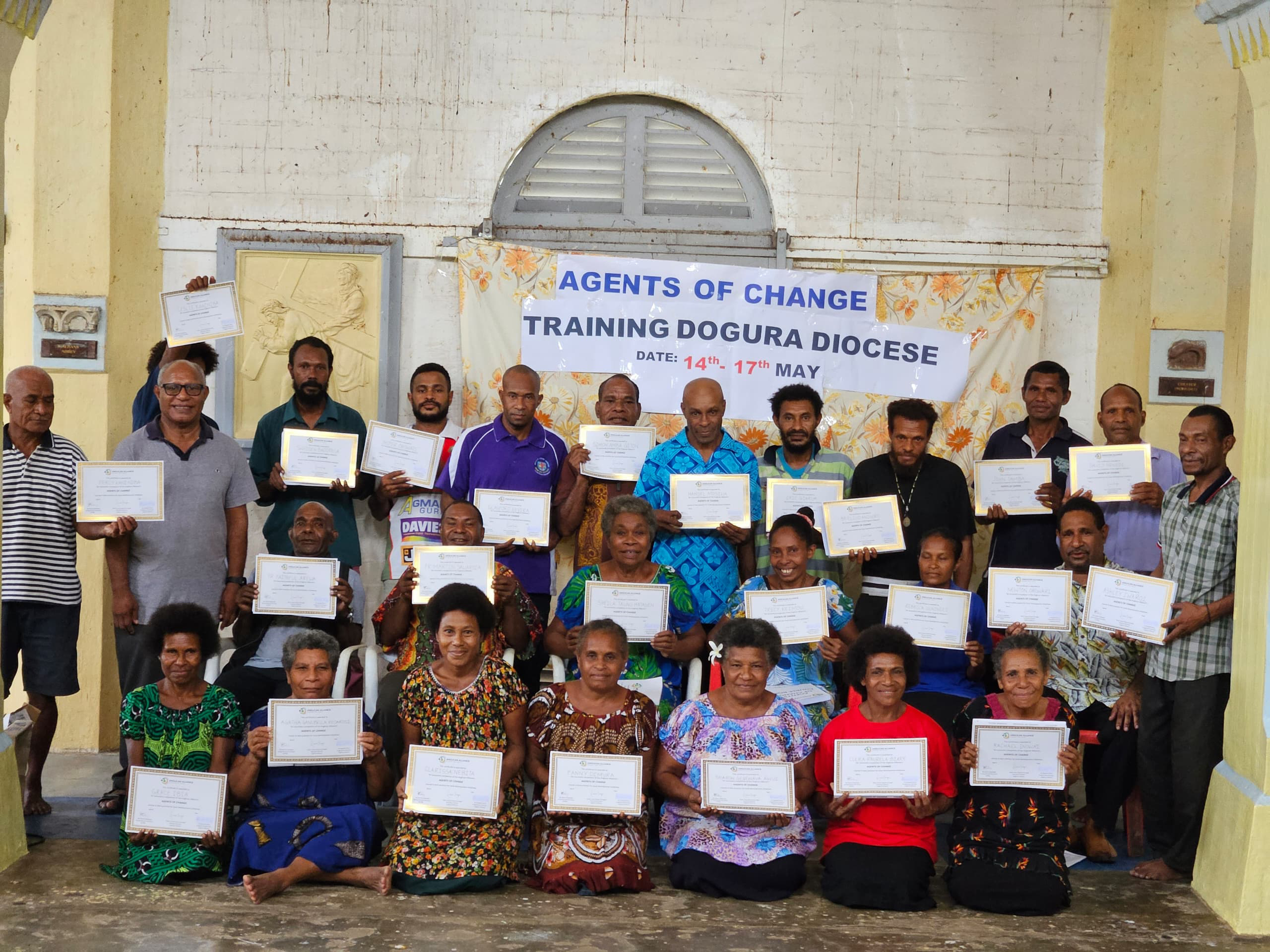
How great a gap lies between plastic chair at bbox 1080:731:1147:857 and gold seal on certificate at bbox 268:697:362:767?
292 centimetres

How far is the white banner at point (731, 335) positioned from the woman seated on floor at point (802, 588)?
1646mm

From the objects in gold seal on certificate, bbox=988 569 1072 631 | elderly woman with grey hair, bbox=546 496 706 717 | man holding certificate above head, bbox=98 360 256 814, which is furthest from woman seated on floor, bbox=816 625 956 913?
man holding certificate above head, bbox=98 360 256 814

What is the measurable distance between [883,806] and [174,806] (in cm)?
253

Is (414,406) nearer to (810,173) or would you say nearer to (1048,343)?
(810,173)

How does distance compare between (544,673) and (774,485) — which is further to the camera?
(544,673)

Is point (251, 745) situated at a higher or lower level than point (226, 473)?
lower

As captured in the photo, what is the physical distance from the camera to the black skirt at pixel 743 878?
4.79 metres

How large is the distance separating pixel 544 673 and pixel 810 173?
9.95 ft

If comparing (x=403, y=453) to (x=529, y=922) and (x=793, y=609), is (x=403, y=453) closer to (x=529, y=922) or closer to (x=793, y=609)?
(x=793, y=609)

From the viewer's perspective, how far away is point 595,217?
7355 mm

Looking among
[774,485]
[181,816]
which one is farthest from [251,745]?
[774,485]

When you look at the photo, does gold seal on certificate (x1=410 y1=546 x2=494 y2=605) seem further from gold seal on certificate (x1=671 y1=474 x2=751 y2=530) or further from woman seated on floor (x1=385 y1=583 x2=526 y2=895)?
gold seal on certificate (x1=671 y1=474 x2=751 y2=530)

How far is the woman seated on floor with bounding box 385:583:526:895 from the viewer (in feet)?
15.7

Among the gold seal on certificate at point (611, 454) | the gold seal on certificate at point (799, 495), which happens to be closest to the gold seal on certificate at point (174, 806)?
the gold seal on certificate at point (611, 454)
